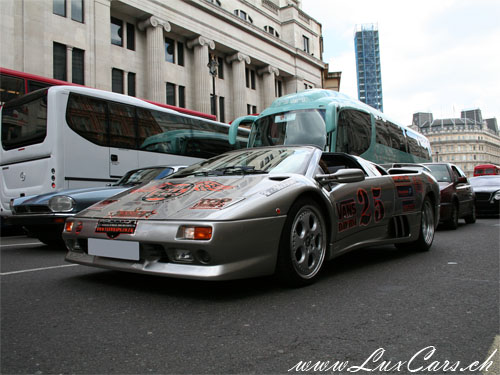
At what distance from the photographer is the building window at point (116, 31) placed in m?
25.8

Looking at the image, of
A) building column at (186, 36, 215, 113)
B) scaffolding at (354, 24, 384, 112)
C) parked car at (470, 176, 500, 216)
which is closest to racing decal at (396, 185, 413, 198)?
parked car at (470, 176, 500, 216)

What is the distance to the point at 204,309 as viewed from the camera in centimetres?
271

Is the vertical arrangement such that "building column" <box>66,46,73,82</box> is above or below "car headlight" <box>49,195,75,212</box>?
above

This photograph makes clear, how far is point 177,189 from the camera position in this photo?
138 inches

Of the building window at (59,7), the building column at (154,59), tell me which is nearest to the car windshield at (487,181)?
the building column at (154,59)

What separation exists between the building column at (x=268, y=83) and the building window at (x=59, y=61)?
63.3 ft

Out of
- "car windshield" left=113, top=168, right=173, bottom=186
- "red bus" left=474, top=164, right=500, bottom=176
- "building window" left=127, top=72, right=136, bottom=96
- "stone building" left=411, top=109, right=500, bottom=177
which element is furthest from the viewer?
"stone building" left=411, top=109, right=500, bottom=177

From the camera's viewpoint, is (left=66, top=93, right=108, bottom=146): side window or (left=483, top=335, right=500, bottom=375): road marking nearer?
(left=483, top=335, right=500, bottom=375): road marking

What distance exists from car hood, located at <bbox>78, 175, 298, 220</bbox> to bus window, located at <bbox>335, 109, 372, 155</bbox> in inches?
290

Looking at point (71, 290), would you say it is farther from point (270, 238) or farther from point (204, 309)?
point (270, 238)

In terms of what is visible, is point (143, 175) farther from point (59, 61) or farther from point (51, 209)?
point (59, 61)

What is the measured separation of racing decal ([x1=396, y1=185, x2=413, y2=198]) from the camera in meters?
4.83

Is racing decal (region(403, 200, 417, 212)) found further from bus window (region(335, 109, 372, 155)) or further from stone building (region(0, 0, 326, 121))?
stone building (region(0, 0, 326, 121))

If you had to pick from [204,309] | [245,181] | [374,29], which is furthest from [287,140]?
[374,29]
